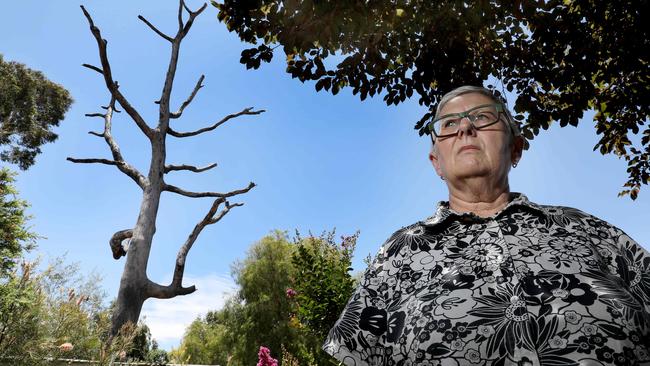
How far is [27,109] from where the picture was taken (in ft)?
75.8

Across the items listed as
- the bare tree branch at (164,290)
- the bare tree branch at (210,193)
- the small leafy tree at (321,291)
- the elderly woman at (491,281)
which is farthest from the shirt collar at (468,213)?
the bare tree branch at (210,193)

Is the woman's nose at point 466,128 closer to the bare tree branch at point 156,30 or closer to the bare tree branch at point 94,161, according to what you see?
the bare tree branch at point 94,161

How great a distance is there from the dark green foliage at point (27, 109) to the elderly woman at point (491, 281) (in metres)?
25.1

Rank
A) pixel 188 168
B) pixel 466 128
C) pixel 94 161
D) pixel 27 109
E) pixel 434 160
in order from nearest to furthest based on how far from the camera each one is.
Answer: pixel 466 128, pixel 434 160, pixel 94 161, pixel 188 168, pixel 27 109

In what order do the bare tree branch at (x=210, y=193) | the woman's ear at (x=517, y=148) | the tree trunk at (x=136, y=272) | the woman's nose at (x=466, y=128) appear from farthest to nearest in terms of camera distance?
the bare tree branch at (x=210, y=193)
the tree trunk at (x=136, y=272)
the woman's ear at (x=517, y=148)
the woman's nose at (x=466, y=128)

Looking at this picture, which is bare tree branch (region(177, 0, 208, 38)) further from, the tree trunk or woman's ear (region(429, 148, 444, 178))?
woman's ear (region(429, 148, 444, 178))

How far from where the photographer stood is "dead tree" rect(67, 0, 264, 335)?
995 centimetres

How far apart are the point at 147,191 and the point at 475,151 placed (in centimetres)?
1033

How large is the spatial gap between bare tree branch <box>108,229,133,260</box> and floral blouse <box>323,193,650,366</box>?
10.3 metres

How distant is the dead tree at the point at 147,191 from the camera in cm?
995

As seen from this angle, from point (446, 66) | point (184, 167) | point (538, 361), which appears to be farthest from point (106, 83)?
point (538, 361)

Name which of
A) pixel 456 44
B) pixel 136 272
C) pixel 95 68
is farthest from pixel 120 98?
pixel 456 44

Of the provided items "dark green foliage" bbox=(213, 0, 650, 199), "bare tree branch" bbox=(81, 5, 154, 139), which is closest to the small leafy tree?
"dark green foliage" bbox=(213, 0, 650, 199)

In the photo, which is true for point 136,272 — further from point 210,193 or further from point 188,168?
point 188,168
